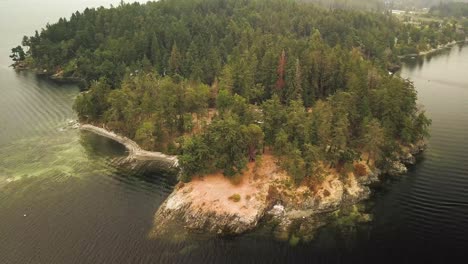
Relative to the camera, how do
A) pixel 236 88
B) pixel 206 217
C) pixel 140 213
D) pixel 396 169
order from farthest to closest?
1. pixel 236 88
2. pixel 396 169
3. pixel 140 213
4. pixel 206 217

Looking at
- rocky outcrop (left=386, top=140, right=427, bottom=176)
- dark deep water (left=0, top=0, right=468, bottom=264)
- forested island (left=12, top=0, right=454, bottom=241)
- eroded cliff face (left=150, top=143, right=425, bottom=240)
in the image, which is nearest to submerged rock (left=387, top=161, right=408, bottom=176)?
rocky outcrop (left=386, top=140, right=427, bottom=176)

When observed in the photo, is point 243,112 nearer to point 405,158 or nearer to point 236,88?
point 236,88

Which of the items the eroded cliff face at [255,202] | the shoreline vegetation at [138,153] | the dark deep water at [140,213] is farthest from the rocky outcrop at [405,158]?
the shoreline vegetation at [138,153]

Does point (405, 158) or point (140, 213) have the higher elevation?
point (140, 213)

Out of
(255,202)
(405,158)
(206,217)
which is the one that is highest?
(255,202)

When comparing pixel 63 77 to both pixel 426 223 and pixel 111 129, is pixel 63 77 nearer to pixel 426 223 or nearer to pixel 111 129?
pixel 111 129

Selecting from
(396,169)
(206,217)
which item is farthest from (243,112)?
(396,169)

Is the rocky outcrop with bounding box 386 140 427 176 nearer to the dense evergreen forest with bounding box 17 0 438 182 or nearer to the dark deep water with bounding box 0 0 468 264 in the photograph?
the dark deep water with bounding box 0 0 468 264
